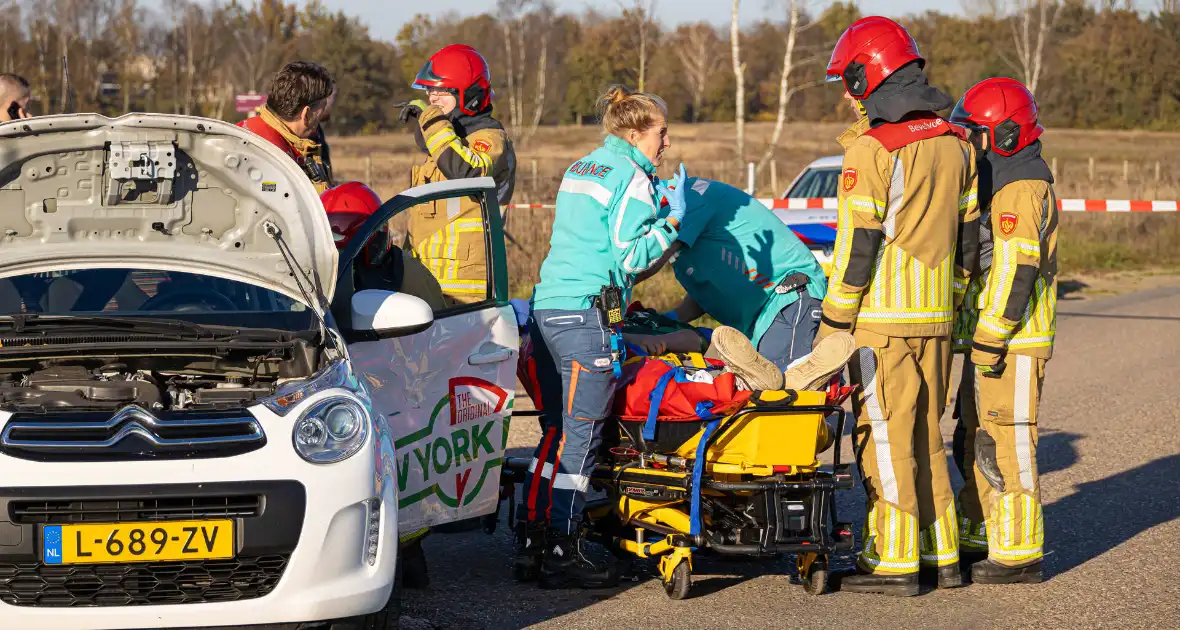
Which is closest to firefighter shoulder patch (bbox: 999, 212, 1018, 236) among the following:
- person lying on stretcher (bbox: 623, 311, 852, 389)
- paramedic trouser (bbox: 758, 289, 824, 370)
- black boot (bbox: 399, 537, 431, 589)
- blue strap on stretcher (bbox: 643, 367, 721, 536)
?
paramedic trouser (bbox: 758, 289, 824, 370)

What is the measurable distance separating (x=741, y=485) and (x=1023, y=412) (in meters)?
1.47

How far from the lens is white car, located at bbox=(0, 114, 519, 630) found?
13.1 feet

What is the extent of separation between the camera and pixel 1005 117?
19.6 ft

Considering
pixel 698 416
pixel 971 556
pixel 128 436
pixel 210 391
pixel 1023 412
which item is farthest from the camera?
pixel 971 556

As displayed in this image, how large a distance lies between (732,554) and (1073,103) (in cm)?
7013

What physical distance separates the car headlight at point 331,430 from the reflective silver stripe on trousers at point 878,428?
2.23 metres

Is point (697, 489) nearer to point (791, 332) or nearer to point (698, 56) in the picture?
point (791, 332)

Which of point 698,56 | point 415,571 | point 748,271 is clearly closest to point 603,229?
point 748,271

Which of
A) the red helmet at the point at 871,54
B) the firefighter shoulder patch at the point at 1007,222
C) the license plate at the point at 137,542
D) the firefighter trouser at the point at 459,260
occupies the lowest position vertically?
the license plate at the point at 137,542

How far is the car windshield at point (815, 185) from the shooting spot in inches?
615

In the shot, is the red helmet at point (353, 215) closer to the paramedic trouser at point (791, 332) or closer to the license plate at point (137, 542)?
the paramedic trouser at point (791, 332)

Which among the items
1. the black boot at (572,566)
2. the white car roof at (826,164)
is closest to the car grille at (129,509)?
the black boot at (572,566)

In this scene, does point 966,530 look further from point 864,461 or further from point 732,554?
point 732,554

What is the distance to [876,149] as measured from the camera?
5.55 meters
